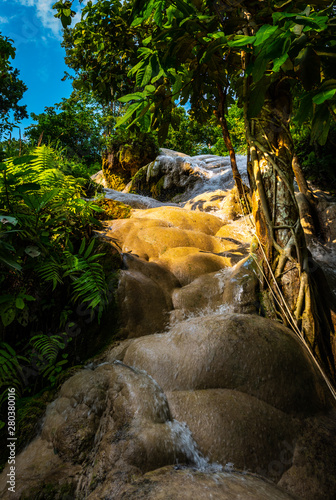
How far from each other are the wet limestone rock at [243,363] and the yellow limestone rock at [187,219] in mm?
2945

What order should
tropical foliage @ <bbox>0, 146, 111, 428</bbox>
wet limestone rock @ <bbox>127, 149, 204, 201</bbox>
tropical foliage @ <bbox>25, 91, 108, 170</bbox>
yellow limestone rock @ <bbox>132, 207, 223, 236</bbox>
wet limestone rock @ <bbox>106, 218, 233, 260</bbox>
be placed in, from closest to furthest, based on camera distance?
tropical foliage @ <bbox>0, 146, 111, 428</bbox> → wet limestone rock @ <bbox>106, 218, 233, 260</bbox> → yellow limestone rock @ <bbox>132, 207, 223, 236</bbox> → wet limestone rock @ <bbox>127, 149, 204, 201</bbox> → tropical foliage @ <bbox>25, 91, 108, 170</bbox>

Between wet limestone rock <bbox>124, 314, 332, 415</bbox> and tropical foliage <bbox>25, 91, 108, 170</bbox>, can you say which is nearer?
wet limestone rock <bbox>124, 314, 332, 415</bbox>

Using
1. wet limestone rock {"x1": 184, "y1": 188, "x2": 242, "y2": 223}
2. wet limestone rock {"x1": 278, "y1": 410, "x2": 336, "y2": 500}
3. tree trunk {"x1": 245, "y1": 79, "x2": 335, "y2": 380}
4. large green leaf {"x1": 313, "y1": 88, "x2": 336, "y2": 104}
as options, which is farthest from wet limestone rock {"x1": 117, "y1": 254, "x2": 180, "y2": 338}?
wet limestone rock {"x1": 184, "y1": 188, "x2": 242, "y2": 223}

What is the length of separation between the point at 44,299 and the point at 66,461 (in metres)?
1.29

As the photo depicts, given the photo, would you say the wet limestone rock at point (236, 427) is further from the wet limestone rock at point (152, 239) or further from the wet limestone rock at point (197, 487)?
the wet limestone rock at point (152, 239)

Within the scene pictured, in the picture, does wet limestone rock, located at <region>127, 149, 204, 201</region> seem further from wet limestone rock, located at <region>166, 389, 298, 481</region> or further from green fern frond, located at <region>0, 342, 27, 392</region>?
wet limestone rock, located at <region>166, 389, 298, 481</region>

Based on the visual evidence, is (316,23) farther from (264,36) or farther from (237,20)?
(237,20)

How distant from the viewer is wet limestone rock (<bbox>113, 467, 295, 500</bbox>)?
3.64ft

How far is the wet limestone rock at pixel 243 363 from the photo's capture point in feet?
6.03

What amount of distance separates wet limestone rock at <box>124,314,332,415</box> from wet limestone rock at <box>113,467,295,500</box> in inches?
21.8

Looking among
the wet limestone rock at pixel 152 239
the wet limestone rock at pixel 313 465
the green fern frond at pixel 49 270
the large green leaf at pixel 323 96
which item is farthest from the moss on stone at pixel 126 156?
the wet limestone rock at pixel 313 465

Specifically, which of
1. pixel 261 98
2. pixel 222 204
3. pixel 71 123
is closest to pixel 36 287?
pixel 261 98

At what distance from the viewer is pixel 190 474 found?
129 cm

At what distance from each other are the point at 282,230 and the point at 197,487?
2.16 meters
